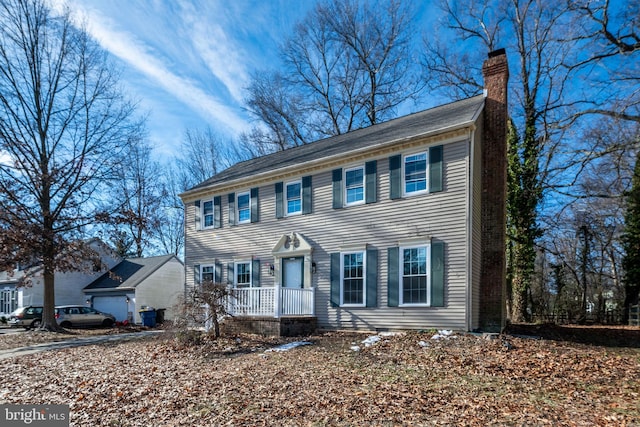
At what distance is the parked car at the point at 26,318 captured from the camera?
21203 mm

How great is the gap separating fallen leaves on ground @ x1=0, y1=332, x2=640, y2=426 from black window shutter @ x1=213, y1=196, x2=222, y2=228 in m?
6.73

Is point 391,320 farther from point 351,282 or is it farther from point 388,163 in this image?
point 388,163

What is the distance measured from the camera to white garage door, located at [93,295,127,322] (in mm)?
24402

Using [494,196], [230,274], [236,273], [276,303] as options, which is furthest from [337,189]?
[230,274]

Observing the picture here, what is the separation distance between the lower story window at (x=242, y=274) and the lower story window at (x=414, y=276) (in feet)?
20.8

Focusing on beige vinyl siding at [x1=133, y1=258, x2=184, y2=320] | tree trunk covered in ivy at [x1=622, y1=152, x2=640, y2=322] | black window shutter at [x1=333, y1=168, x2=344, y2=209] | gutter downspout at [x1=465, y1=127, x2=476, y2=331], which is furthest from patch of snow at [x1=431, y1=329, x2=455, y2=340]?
beige vinyl siding at [x1=133, y1=258, x2=184, y2=320]

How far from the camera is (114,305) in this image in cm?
2508

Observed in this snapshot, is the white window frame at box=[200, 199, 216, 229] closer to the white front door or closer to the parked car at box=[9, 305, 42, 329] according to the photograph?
the white front door

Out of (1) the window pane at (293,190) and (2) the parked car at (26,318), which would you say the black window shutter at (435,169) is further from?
(2) the parked car at (26,318)

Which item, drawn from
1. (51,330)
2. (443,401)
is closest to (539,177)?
(443,401)

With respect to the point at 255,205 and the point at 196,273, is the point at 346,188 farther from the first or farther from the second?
the point at 196,273

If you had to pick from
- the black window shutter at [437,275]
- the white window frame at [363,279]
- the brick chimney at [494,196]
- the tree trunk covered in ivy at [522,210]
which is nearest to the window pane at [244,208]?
the white window frame at [363,279]

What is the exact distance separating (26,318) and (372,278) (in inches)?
768

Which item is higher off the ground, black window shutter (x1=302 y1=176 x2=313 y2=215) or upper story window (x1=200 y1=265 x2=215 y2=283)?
black window shutter (x1=302 y1=176 x2=313 y2=215)
